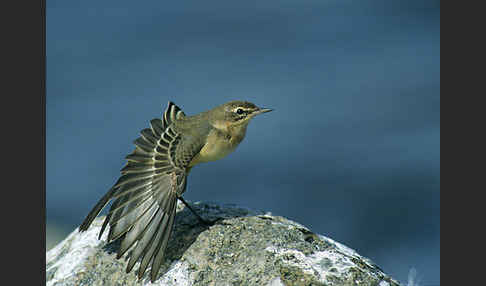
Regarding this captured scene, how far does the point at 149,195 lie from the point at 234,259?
1201 millimetres

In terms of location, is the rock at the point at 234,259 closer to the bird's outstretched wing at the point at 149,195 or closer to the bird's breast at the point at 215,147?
the bird's outstretched wing at the point at 149,195

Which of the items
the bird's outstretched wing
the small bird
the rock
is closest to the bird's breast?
the small bird

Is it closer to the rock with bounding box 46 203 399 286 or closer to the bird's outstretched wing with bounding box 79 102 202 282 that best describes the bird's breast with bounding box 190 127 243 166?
the bird's outstretched wing with bounding box 79 102 202 282

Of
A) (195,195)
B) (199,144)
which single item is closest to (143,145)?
(199,144)

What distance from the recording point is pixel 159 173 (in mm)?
6996

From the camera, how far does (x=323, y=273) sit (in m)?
5.95

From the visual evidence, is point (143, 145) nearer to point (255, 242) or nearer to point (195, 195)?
point (255, 242)

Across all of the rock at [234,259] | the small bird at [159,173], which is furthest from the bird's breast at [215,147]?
the rock at [234,259]

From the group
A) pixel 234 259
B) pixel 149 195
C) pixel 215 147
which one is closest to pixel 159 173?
pixel 149 195

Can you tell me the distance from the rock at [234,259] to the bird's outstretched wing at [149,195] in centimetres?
20

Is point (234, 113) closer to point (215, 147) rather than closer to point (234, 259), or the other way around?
point (215, 147)

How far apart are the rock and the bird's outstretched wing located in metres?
0.20

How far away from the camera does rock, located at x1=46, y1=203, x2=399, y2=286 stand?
600 cm

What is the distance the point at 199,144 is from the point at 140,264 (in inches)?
63.4
